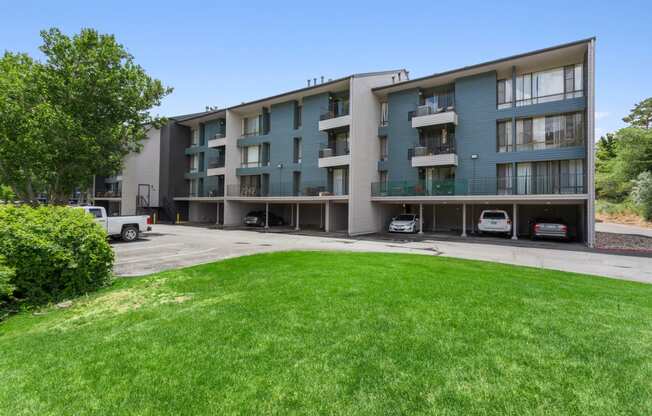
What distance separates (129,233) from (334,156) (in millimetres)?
14674

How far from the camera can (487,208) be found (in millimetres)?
25094

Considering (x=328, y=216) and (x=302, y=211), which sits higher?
(x=302, y=211)

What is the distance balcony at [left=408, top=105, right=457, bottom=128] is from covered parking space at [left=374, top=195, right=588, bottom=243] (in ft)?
17.7

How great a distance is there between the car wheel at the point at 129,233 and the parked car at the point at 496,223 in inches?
842

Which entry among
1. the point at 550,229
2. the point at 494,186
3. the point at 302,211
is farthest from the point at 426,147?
the point at 302,211

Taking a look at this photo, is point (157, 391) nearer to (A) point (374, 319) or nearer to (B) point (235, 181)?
(A) point (374, 319)

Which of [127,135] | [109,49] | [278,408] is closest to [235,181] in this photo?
[127,135]

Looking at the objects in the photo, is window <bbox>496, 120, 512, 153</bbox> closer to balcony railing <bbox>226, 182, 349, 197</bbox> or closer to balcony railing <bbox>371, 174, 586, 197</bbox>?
balcony railing <bbox>371, 174, 586, 197</bbox>

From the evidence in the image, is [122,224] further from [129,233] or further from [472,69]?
[472,69]

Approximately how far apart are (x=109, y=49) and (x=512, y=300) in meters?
25.6

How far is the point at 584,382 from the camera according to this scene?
3070 millimetres

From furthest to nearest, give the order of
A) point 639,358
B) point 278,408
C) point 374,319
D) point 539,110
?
point 539,110 → point 374,319 → point 639,358 → point 278,408

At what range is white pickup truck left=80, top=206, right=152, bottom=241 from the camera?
16.9 meters

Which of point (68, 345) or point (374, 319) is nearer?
point (68, 345)
